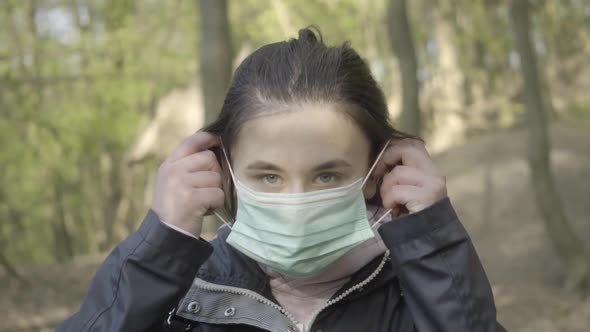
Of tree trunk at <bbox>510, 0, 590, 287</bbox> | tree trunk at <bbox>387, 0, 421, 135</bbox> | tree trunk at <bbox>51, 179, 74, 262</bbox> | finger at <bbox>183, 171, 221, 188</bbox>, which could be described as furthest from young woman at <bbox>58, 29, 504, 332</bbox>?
tree trunk at <bbox>51, 179, 74, 262</bbox>

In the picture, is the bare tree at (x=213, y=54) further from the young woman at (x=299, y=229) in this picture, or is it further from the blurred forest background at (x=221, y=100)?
the young woman at (x=299, y=229)

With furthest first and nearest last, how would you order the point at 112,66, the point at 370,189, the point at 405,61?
the point at 112,66 < the point at 405,61 < the point at 370,189

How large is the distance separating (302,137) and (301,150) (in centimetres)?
5

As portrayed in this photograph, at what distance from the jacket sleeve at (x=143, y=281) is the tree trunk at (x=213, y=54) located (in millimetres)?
3452

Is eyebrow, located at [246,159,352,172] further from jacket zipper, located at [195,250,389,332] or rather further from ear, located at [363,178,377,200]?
jacket zipper, located at [195,250,389,332]

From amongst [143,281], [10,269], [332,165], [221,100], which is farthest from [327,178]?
[10,269]

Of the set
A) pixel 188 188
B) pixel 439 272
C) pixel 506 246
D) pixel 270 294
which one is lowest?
pixel 506 246

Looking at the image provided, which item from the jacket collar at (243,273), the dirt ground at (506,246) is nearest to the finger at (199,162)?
the jacket collar at (243,273)

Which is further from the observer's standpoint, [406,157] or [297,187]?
[406,157]

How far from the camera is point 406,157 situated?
2.34m

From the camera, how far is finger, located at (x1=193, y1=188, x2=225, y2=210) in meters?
2.22

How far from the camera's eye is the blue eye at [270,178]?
2.26 m

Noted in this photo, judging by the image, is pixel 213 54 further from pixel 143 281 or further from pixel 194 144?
pixel 143 281

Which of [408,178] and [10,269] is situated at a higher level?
[408,178]
